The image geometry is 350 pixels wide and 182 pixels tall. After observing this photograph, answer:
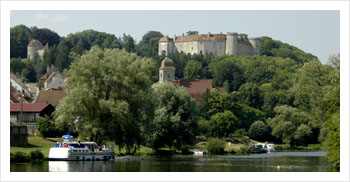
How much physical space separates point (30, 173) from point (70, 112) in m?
14.2

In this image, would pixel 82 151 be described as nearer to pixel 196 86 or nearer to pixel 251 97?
pixel 251 97

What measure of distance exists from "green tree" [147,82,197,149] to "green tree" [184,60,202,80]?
106580 millimetres

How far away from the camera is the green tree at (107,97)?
50656 millimetres

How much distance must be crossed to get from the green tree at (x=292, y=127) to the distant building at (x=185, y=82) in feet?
128

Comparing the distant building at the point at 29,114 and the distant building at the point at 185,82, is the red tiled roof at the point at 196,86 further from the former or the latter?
the distant building at the point at 29,114

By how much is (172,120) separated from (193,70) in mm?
113100

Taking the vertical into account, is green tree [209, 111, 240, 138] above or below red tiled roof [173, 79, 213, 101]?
below

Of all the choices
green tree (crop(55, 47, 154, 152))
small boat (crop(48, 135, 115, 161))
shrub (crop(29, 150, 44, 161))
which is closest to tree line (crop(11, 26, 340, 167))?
green tree (crop(55, 47, 154, 152))

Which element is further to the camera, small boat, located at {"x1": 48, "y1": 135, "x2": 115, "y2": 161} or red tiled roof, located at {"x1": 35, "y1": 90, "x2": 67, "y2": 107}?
red tiled roof, located at {"x1": 35, "y1": 90, "x2": 67, "y2": 107}

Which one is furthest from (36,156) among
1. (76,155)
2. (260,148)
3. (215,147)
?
(260,148)

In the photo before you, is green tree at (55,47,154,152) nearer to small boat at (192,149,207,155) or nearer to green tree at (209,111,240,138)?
small boat at (192,149,207,155)

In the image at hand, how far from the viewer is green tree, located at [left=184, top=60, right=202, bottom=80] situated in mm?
177750

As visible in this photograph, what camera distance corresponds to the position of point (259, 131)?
106 m

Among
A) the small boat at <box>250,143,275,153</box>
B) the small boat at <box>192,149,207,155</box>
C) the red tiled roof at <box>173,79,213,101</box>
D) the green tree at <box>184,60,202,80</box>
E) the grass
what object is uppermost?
the green tree at <box>184,60,202,80</box>
